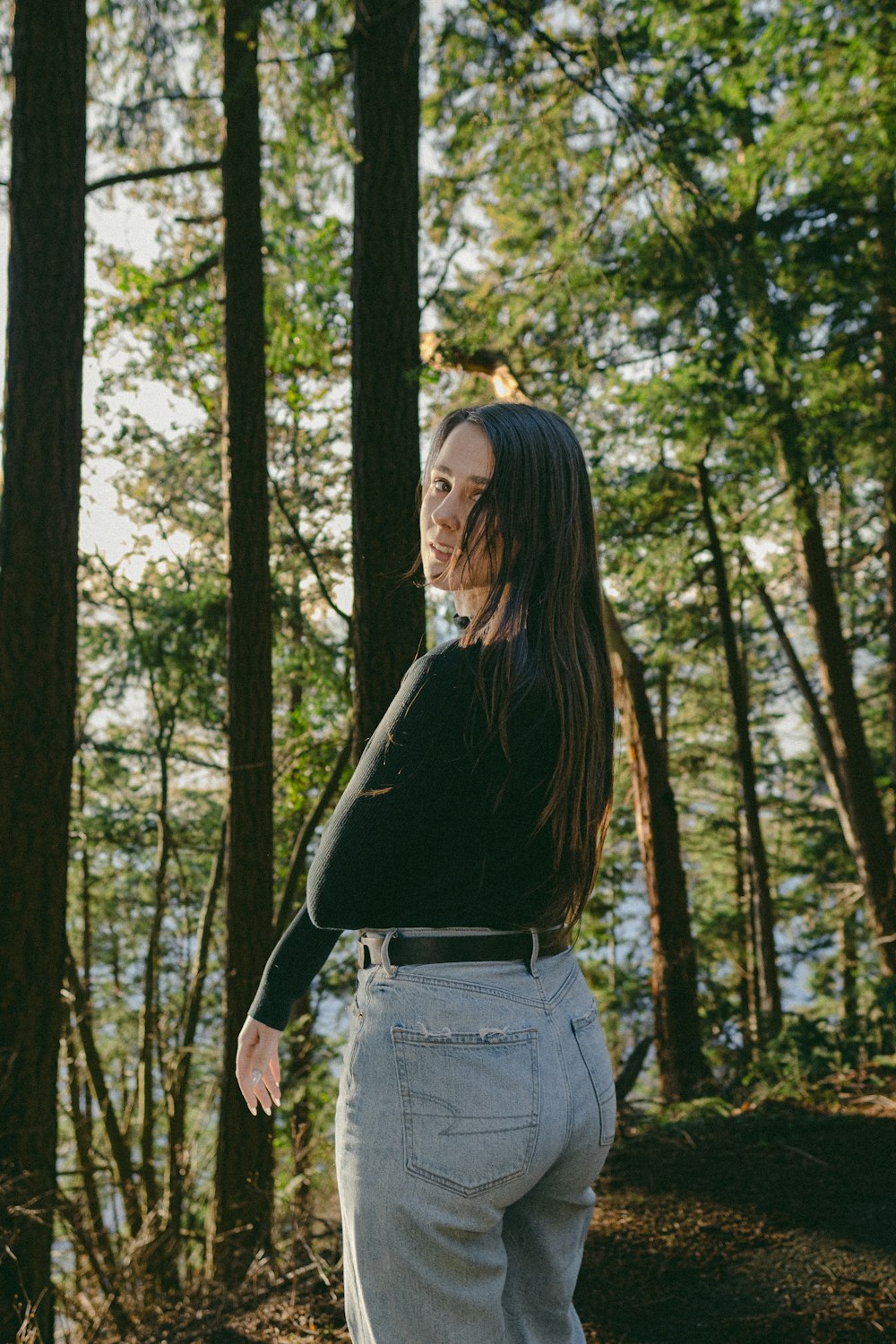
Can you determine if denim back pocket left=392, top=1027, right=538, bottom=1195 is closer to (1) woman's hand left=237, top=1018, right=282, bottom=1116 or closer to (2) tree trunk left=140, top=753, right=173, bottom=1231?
(1) woman's hand left=237, top=1018, right=282, bottom=1116

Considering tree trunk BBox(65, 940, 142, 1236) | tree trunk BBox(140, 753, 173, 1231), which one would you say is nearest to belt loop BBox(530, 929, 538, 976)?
tree trunk BBox(65, 940, 142, 1236)

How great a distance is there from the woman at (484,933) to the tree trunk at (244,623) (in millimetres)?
5119

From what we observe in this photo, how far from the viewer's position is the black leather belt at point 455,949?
1.61m

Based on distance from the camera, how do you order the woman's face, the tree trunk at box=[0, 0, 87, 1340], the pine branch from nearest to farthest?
the woman's face → the tree trunk at box=[0, 0, 87, 1340] → the pine branch

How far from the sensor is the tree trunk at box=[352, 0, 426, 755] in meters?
3.86

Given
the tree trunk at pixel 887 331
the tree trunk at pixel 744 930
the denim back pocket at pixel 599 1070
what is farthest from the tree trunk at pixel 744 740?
the denim back pocket at pixel 599 1070

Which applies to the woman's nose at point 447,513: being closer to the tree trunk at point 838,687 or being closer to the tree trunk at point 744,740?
the tree trunk at point 838,687

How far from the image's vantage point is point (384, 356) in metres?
4.04

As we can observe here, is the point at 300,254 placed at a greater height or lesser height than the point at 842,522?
greater

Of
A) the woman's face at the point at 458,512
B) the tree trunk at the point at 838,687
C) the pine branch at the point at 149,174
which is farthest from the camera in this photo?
the tree trunk at the point at 838,687

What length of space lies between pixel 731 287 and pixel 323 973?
32.0 feet

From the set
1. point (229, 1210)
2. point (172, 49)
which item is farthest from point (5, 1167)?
point (172, 49)

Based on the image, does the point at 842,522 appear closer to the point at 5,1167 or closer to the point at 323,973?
the point at 323,973

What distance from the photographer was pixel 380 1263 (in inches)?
59.9
